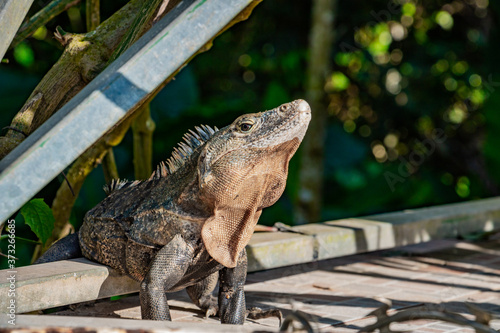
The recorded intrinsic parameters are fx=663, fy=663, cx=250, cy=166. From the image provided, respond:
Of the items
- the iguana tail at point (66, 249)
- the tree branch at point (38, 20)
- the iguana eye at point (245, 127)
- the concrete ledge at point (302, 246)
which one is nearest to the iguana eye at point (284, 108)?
the iguana eye at point (245, 127)

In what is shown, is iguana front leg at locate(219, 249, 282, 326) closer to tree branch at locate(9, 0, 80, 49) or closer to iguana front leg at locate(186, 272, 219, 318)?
iguana front leg at locate(186, 272, 219, 318)

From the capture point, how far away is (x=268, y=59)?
9883 millimetres

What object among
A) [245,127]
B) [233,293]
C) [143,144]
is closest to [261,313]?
[233,293]

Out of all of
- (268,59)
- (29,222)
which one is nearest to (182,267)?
(29,222)

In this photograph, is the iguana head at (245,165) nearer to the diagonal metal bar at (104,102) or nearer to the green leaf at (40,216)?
the diagonal metal bar at (104,102)

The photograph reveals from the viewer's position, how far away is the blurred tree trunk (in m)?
7.61

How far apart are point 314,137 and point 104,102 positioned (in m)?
5.76

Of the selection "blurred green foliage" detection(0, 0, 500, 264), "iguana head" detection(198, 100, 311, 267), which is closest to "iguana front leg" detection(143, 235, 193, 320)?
"iguana head" detection(198, 100, 311, 267)

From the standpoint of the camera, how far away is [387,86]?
1043 centimetres

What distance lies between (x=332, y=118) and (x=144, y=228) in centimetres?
758

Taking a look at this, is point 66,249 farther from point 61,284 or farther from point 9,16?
point 9,16

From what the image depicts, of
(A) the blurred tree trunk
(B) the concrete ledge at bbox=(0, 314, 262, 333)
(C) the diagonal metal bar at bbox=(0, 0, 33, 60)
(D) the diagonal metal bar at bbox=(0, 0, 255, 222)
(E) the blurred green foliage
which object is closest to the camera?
(B) the concrete ledge at bbox=(0, 314, 262, 333)

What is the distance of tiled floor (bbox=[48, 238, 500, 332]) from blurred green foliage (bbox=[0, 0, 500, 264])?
10.2 ft

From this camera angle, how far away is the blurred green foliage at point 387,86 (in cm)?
923
